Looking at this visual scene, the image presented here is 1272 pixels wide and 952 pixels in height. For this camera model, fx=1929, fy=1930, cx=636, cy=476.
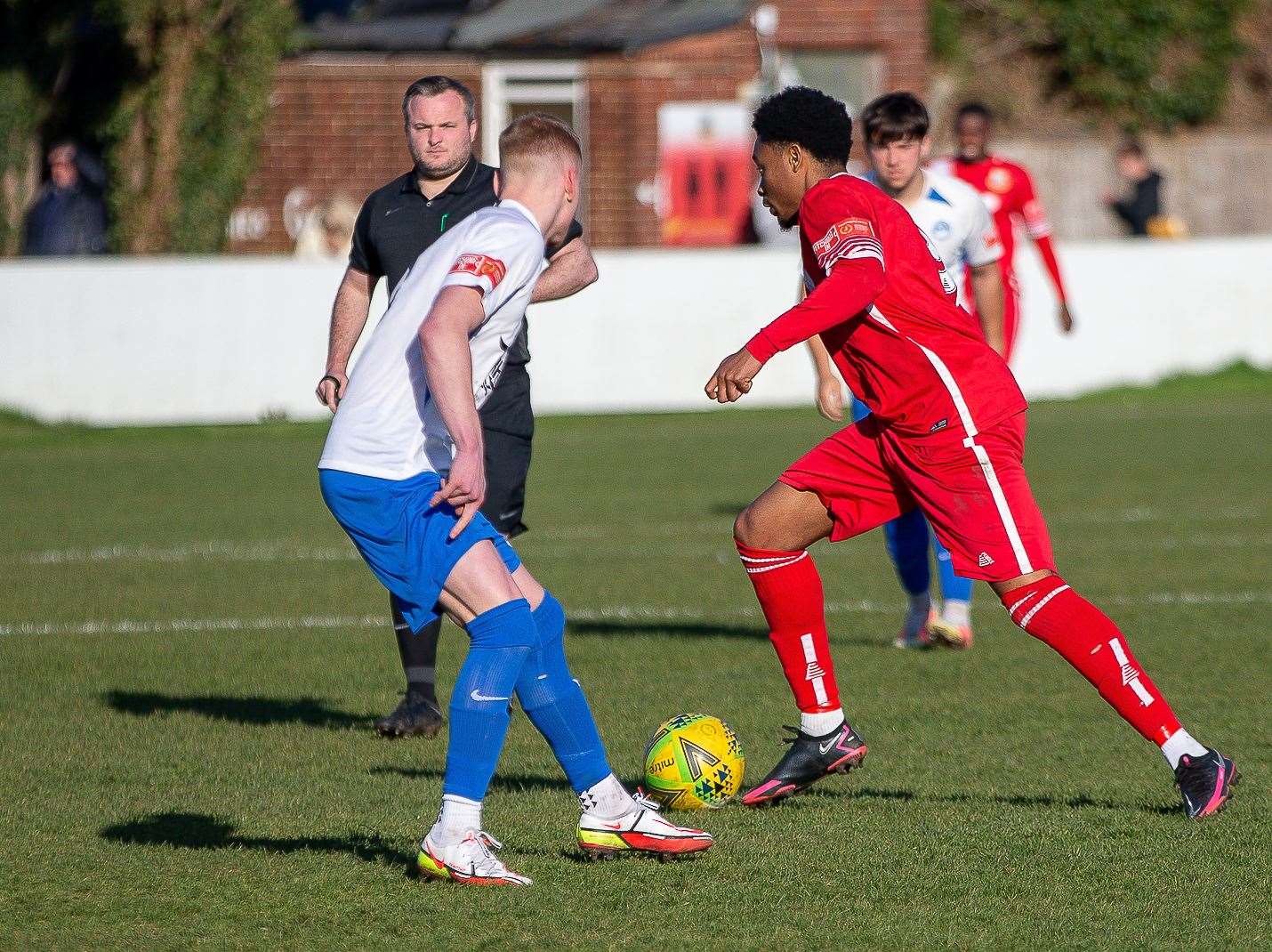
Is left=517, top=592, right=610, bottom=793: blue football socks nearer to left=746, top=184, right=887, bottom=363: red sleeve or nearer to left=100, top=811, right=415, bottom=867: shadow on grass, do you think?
left=100, top=811, right=415, bottom=867: shadow on grass

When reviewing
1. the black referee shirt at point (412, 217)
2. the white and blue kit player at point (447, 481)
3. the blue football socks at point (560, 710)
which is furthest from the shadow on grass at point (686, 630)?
the white and blue kit player at point (447, 481)

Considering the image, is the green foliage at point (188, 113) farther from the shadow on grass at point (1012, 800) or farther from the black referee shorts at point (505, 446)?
the shadow on grass at point (1012, 800)

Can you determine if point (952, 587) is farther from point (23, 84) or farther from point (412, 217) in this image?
point (23, 84)

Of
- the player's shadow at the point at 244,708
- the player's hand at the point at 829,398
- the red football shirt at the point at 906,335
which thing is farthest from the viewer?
the player's hand at the point at 829,398

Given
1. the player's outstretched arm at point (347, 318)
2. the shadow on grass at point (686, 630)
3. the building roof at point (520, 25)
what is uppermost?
the building roof at point (520, 25)

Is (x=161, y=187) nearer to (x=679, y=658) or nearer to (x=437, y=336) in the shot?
(x=679, y=658)

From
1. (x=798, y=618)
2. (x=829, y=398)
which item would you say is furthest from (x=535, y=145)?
(x=829, y=398)

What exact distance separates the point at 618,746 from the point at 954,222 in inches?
115

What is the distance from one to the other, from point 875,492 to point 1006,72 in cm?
3081

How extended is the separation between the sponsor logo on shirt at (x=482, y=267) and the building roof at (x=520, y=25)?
23.3 meters

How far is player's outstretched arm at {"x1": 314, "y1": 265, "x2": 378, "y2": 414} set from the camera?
6.41 meters

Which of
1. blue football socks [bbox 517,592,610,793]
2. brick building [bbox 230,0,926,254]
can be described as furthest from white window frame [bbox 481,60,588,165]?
blue football socks [bbox 517,592,610,793]

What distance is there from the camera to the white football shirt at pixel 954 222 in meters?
8.09

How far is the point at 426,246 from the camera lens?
6.65 m
